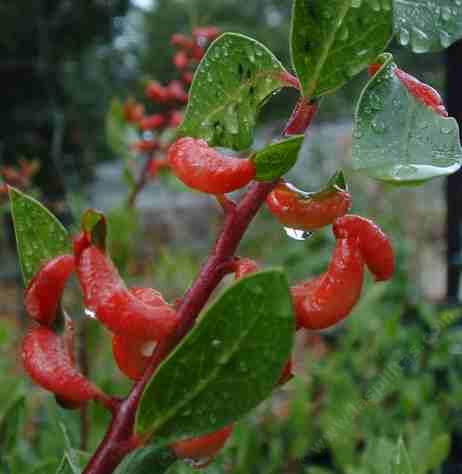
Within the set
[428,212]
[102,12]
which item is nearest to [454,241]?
[428,212]

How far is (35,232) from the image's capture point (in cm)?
48

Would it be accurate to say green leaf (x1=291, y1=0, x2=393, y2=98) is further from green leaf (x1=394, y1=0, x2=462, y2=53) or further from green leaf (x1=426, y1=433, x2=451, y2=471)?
green leaf (x1=426, y1=433, x2=451, y2=471)

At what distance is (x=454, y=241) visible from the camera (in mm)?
1989

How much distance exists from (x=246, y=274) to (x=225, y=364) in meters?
0.05

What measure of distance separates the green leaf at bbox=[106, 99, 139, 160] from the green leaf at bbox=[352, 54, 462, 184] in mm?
1209

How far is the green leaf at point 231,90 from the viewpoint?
17.5 inches

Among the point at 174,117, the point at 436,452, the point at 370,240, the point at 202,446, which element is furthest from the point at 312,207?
the point at 174,117

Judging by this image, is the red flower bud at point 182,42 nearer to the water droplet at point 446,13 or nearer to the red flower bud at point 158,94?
the red flower bud at point 158,94

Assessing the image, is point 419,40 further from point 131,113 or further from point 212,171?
point 131,113

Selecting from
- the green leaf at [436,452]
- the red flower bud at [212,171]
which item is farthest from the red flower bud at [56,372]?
the green leaf at [436,452]

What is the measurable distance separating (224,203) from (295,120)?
56mm

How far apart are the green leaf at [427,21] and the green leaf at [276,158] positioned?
9 centimetres

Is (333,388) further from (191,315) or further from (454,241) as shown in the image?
(191,315)

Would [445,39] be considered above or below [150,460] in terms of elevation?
above
